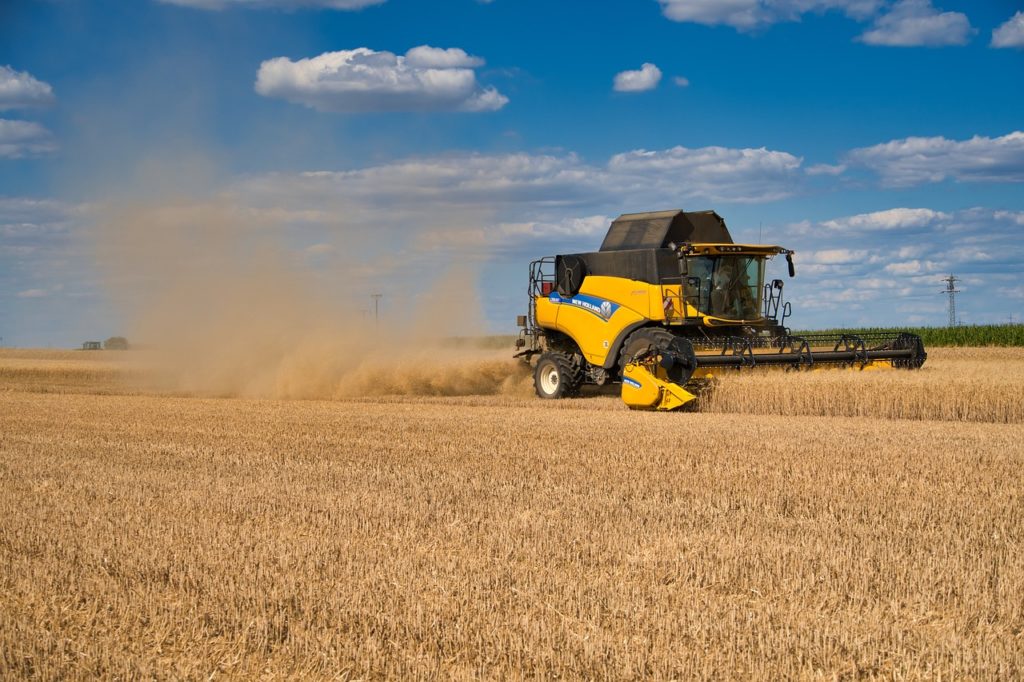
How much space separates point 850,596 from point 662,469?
14.4ft

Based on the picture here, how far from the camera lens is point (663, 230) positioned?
17.0m

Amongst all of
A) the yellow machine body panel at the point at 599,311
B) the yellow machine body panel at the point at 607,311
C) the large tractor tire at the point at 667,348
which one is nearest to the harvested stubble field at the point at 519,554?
the large tractor tire at the point at 667,348

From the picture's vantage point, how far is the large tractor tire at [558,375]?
60.5 ft

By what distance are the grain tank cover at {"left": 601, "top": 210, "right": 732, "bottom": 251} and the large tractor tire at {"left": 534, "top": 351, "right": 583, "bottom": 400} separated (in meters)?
2.14

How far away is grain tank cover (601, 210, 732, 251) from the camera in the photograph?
1705 centimetres

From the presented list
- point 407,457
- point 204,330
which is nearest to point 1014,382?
point 407,457

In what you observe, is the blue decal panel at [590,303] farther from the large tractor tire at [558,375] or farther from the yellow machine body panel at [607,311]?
the large tractor tire at [558,375]

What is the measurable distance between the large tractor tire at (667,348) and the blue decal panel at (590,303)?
28.6 inches

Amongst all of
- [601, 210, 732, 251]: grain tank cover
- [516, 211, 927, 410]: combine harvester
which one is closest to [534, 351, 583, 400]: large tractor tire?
[516, 211, 927, 410]: combine harvester

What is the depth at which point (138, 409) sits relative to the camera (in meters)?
17.5

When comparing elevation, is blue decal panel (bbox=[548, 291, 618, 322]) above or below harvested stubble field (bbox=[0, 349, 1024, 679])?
above

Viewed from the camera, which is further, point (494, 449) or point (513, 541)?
point (494, 449)

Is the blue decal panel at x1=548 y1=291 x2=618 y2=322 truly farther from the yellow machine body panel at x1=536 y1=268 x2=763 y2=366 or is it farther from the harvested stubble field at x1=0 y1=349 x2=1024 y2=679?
the harvested stubble field at x1=0 y1=349 x2=1024 y2=679

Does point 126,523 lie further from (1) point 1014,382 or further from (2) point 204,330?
(2) point 204,330
